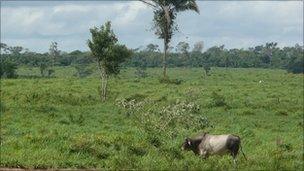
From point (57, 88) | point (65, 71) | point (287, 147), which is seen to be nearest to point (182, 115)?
point (287, 147)

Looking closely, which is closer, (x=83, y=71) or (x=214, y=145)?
(x=214, y=145)

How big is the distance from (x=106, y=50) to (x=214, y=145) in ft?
66.6

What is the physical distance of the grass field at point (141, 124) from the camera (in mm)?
16172

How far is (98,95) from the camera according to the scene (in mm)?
36781

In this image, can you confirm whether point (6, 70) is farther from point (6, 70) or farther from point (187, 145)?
point (187, 145)

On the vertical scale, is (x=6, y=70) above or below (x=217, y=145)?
above

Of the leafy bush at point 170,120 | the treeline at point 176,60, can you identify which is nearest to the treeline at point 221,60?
the treeline at point 176,60

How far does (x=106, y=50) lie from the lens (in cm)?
3591

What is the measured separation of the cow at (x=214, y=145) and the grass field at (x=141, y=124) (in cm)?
26

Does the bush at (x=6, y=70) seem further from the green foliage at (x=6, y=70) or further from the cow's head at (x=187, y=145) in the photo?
the cow's head at (x=187, y=145)

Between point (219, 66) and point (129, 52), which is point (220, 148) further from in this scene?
point (219, 66)

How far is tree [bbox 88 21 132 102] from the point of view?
35.9 meters

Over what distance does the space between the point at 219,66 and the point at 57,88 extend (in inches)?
2177

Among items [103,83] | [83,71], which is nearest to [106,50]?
[103,83]
